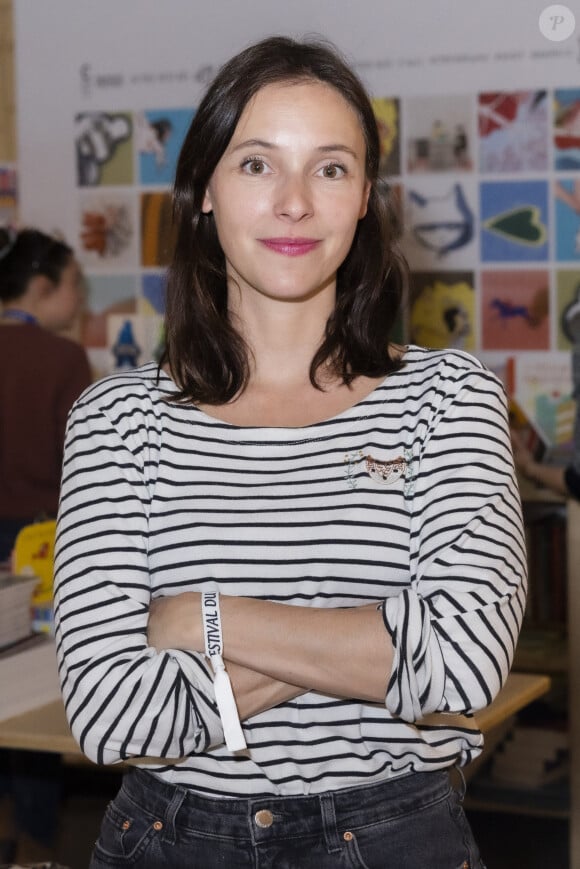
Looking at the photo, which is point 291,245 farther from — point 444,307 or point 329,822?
point 444,307

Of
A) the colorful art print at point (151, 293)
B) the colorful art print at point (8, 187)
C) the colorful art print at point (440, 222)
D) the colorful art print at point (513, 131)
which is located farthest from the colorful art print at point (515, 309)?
the colorful art print at point (8, 187)

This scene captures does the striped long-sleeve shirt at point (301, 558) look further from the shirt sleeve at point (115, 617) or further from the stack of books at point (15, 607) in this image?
the stack of books at point (15, 607)

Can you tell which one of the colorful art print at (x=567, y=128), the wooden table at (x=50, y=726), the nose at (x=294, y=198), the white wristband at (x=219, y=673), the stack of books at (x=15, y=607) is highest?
the colorful art print at (x=567, y=128)

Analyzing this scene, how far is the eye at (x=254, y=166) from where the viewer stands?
1572 millimetres

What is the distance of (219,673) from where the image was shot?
1444 mm

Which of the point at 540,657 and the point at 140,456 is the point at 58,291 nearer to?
the point at 540,657

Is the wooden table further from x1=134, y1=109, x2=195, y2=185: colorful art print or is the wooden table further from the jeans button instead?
x1=134, y1=109, x2=195, y2=185: colorful art print

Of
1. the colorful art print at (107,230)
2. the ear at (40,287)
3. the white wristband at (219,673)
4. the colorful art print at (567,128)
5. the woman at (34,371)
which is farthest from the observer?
the colorful art print at (107,230)

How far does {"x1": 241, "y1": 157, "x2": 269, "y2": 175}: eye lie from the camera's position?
1572 millimetres

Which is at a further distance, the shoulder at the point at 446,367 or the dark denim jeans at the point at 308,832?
the shoulder at the point at 446,367

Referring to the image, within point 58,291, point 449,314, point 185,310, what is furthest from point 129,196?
point 185,310

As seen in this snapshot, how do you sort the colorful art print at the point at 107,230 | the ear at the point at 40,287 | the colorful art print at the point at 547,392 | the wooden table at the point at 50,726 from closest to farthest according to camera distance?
1. the wooden table at the point at 50,726
2. the colorful art print at the point at 547,392
3. the ear at the point at 40,287
4. the colorful art print at the point at 107,230

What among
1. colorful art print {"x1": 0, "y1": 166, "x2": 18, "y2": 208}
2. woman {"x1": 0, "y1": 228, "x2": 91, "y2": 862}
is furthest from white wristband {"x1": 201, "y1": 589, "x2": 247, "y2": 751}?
colorful art print {"x1": 0, "y1": 166, "x2": 18, "y2": 208}

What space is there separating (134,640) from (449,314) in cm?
260
